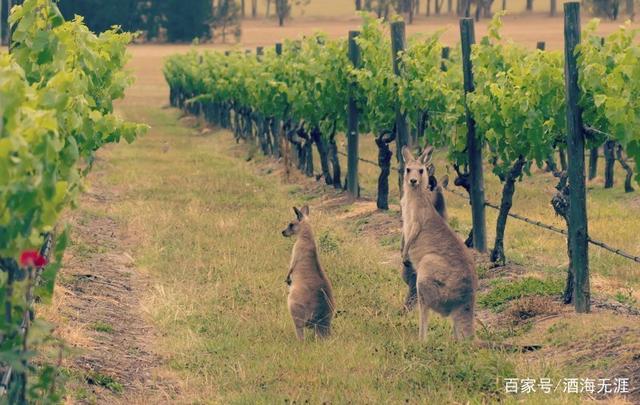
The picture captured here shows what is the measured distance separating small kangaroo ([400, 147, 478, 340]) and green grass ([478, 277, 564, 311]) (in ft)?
4.13

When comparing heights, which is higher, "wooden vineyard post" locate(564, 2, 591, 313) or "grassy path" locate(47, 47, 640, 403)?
"wooden vineyard post" locate(564, 2, 591, 313)

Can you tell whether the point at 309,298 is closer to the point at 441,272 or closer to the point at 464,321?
the point at 441,272

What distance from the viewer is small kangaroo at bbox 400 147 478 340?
10773mm

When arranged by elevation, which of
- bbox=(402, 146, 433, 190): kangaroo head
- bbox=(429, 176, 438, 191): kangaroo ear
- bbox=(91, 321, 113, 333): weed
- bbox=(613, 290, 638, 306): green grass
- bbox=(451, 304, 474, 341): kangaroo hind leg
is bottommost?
bbox=(613, 290, 638, 306): green grass

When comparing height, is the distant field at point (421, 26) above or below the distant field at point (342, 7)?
below

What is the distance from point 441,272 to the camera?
35.8ft

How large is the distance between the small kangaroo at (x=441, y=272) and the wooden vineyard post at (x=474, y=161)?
3.51m

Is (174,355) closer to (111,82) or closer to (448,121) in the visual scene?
(111,82)

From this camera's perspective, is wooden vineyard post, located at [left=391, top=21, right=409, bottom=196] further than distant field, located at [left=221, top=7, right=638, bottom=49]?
No

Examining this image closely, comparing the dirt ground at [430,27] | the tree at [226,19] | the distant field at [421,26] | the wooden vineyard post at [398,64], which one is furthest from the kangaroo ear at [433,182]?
the tree at [226,19]

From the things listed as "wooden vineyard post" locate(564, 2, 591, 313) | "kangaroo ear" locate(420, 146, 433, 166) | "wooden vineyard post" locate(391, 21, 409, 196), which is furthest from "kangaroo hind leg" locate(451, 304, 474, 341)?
"wooden vineyard post" locate(391, 21, 409, 196)

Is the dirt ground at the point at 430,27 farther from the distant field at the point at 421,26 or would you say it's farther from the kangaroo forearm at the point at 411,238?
the kangaroo forearm at the point at 411,238

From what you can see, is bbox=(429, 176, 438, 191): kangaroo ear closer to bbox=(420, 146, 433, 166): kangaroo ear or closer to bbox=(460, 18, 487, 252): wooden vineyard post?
bbox=(420, 146, 433, 166): kangaroo ear

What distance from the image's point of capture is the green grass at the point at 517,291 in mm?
12642
